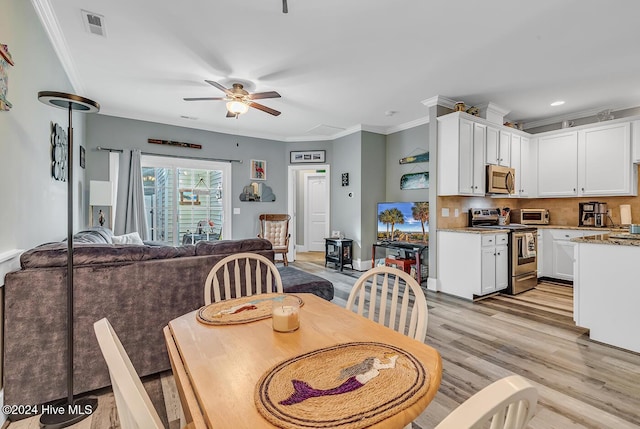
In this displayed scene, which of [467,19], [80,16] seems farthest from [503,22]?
[80,16]

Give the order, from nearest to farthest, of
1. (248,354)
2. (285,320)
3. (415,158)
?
(248,354), (285,320), (415,158)

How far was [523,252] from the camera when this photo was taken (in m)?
4.27

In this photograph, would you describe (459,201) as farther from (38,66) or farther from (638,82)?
(38,66)

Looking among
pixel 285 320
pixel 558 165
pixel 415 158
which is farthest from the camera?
pixel 415 158

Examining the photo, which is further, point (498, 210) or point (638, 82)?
point (498, 210)

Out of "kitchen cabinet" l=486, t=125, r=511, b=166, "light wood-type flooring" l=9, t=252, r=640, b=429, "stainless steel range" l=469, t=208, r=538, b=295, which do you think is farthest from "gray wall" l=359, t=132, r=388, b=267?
"light wood-type flooring" l=9, t=252, r=640, b=429

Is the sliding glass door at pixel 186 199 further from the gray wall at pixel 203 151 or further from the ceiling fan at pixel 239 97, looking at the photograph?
the ceiling fan at pixel 239 97

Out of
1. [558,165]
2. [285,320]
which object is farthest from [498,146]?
[285,320]

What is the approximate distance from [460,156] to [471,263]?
4.67ft

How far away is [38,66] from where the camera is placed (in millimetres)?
2432

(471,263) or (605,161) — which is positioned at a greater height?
(605,161)

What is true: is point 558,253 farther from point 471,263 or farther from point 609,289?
point 609,289

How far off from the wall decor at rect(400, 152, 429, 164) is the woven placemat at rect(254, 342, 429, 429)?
4612 millimetres

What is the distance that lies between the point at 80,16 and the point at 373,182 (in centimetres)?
460
